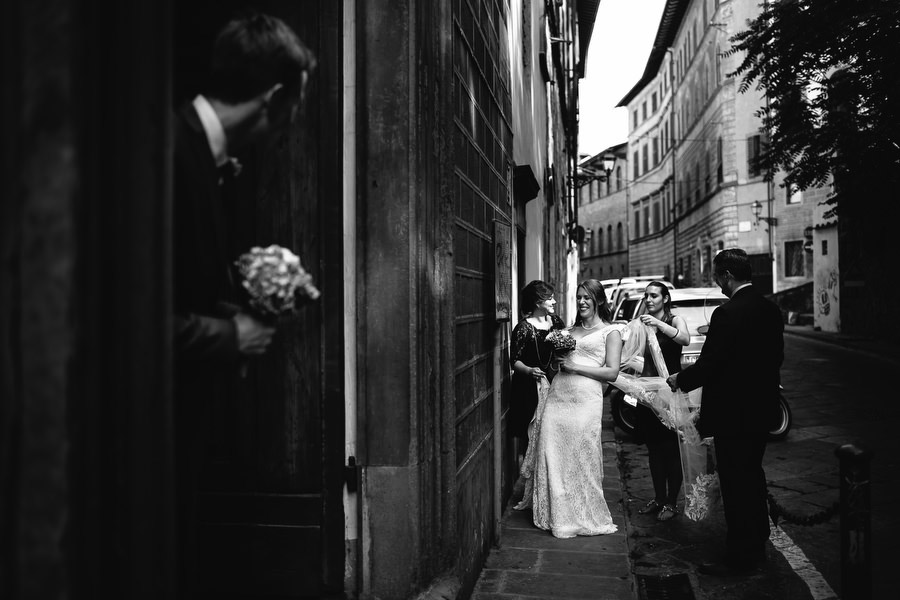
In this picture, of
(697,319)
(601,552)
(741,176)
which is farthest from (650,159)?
(601,552)

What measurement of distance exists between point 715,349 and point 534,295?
1821 millimetres

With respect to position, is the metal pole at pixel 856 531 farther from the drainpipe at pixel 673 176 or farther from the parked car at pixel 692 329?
the drainpipe at pixel 673 176

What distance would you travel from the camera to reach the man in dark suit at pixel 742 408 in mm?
4934

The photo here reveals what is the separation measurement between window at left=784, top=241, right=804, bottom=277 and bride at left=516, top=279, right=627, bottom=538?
31437mm

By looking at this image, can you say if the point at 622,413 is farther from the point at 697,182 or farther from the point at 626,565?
the point at 697,182

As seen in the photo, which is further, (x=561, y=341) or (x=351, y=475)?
(x=561, y=341)
